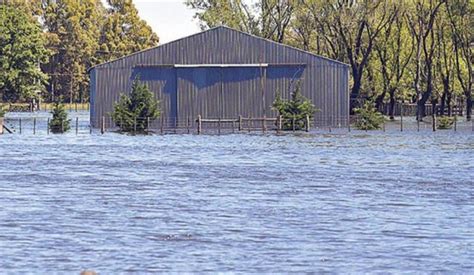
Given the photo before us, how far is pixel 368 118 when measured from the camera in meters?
81.6

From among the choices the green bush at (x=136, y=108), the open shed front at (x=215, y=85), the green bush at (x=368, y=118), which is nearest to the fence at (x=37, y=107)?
the open shed front at (x=215, y=85)

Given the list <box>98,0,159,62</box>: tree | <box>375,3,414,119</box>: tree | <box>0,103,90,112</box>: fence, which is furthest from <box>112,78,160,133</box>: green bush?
<box>98,0,159,62</box>: tree

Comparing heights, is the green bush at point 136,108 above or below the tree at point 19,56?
below

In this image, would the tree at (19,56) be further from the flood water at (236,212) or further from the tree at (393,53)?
the flood water at (236,212)

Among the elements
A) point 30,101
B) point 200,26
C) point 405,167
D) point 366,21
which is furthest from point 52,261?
point 30,101

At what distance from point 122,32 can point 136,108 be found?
93.3 metres

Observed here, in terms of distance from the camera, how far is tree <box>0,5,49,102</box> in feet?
372

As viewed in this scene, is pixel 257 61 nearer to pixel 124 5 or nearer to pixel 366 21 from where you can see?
pixel 366 21

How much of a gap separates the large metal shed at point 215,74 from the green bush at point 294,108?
2.19m

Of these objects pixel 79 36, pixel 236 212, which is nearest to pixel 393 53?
pixel 79 36

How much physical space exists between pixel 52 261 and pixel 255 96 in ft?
194

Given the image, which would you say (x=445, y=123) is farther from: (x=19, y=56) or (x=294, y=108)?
(x=19, y=56)

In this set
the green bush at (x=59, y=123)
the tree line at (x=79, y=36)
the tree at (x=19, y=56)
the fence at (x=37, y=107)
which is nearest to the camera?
the green bush at (x=59, y=123)

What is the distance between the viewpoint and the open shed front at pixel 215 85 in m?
78.4
